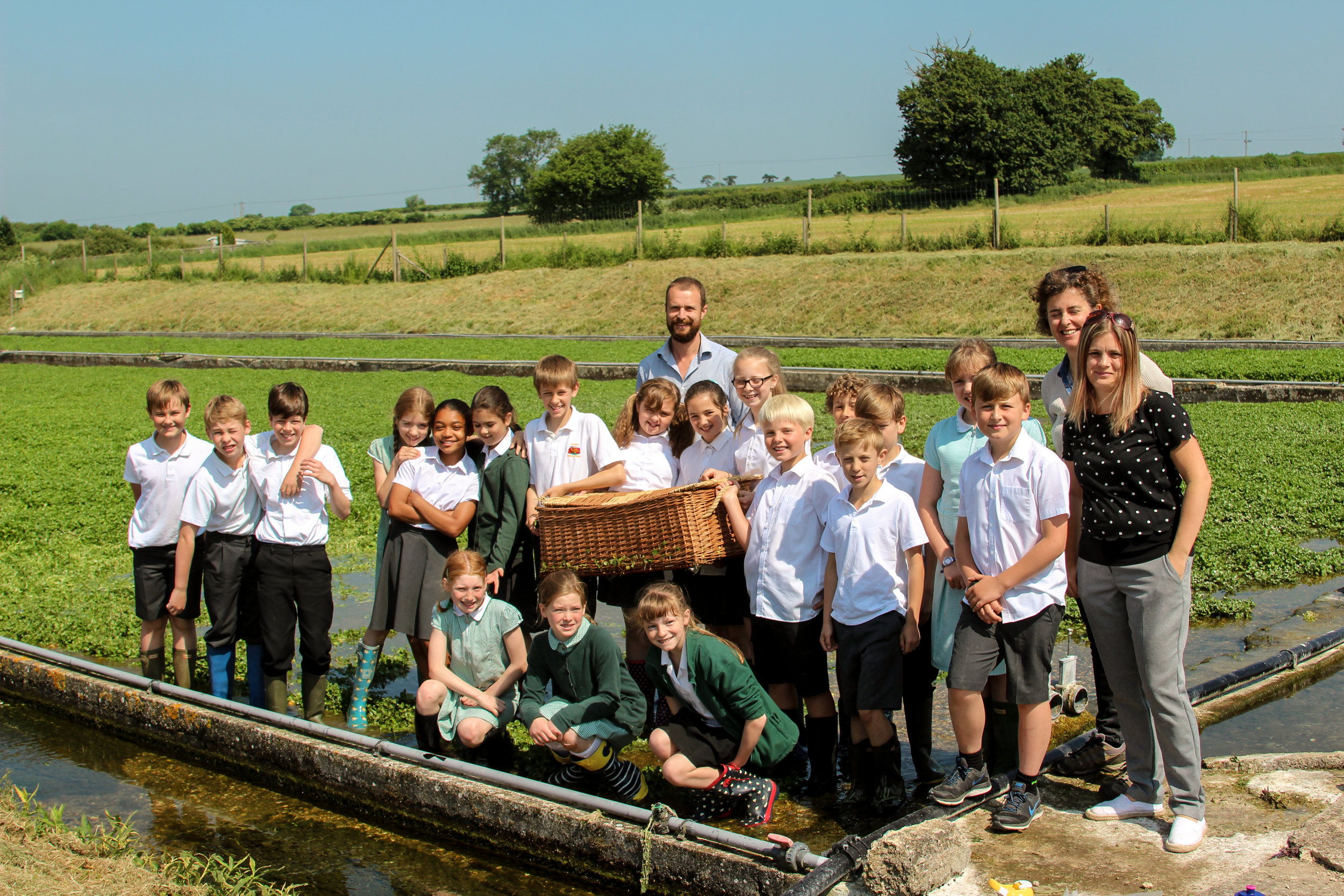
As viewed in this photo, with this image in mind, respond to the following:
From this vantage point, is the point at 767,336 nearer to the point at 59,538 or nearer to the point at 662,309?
the point at 662,309

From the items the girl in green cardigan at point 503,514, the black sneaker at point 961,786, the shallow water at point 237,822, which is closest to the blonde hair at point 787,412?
the girl in green cardigan at point 503,514

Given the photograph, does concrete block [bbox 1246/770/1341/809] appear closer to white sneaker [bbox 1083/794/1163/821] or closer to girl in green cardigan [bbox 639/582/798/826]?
white sneaker [bbox 1083/794/1163/821]

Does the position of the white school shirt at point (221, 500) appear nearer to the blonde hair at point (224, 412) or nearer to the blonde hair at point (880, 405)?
the blonde hair at point (224, 412)

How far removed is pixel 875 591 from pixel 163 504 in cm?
382

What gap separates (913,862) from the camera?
3354 mm

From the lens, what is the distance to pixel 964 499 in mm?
4133

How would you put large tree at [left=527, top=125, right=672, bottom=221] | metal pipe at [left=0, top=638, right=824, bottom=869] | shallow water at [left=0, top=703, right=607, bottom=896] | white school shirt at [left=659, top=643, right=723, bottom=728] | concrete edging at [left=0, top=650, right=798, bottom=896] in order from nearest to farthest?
metal pipe at [left=0, top=638, right=824, bottom=869], concrete edging at [left=0, top=650, right=798, bottom=896], shallow water at [left=0, top=703, right=607, bottom=896], white school shirt at [left=659, top=643, right=723, bottom=728], large tree at [left=527, top=125, right=672, bottom=221]

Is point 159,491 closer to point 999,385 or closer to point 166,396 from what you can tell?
point 166,396

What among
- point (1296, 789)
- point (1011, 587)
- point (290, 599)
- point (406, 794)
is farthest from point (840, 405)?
point (290, 599)

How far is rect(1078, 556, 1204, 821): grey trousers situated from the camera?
12.4 feet

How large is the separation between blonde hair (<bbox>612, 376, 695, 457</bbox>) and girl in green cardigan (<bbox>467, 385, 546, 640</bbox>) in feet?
1.72

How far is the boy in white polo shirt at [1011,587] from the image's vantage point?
3.92 m

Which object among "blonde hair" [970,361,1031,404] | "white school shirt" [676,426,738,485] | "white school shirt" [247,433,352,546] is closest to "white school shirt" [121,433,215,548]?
"white school shirt" [247,433,352,546]

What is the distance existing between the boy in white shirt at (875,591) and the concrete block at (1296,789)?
134 centimetres
